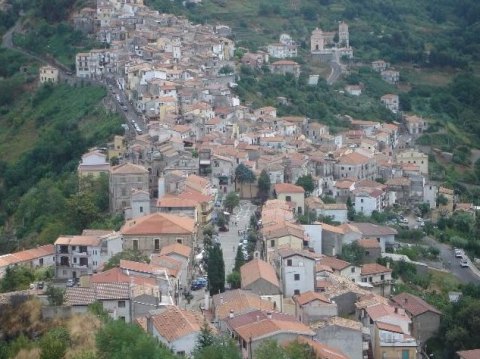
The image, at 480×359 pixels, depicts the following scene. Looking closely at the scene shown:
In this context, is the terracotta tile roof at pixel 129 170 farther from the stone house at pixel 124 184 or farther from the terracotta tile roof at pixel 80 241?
the terracotta tile roof at pixel 80 241

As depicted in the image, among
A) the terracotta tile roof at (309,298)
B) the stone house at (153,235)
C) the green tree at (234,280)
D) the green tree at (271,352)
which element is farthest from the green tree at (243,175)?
the green tree at (271,352)

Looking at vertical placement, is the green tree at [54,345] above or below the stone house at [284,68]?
below

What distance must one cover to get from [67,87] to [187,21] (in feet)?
39.5

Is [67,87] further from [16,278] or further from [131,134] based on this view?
[16,278]

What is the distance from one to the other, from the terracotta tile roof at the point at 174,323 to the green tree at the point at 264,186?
573 inches

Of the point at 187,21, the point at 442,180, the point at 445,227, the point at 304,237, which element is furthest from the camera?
the point at 187,21

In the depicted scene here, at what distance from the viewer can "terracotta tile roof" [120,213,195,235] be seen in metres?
27.1

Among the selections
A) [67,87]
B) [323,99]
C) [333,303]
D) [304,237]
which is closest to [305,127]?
[323,99]

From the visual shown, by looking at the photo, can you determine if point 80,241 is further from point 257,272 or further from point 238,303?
point 238,303

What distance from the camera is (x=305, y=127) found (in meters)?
45.8

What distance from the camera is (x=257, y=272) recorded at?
24.2m

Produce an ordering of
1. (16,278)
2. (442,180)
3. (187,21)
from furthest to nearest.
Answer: (187,21) → (442,180) → (16,278)

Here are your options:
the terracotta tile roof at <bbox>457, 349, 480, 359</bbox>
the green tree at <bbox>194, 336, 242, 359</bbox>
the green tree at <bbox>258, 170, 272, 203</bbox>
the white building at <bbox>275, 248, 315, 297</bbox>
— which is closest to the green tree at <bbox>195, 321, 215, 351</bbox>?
the green tree at <bbox>194, 336, 242, 359</bbox>

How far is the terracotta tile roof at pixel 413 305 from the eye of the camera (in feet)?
81.5
